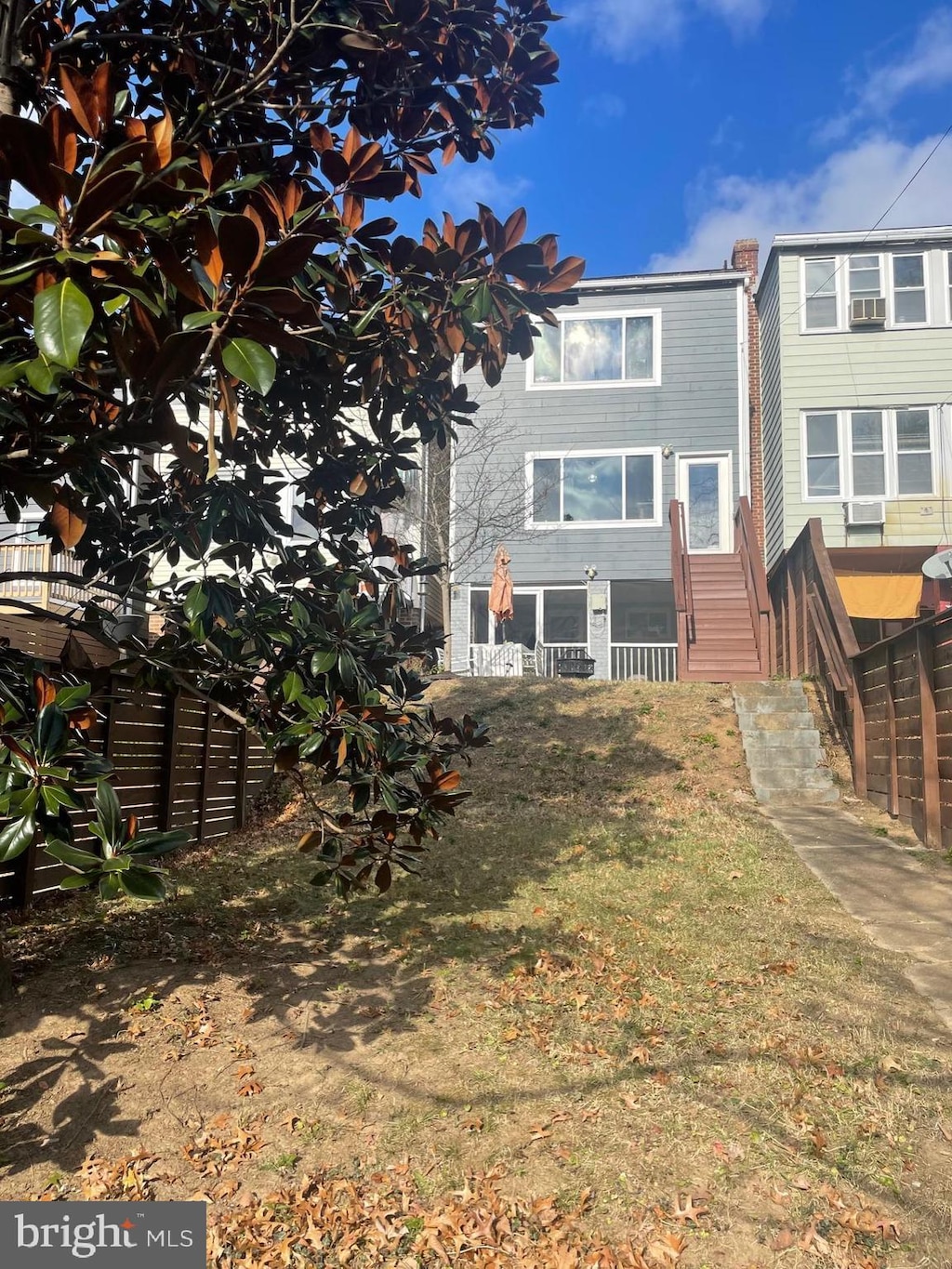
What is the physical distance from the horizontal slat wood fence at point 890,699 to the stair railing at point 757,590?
A: 2.03 m

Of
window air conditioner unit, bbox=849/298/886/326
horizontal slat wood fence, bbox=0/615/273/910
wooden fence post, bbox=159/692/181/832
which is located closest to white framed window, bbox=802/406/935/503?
window air conditioner unit, bbox=849/298/886/326

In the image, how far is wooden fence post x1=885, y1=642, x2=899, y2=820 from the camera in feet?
28.7

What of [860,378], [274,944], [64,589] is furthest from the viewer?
[64,589]

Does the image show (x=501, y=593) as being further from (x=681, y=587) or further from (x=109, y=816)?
(x=109, y=816)

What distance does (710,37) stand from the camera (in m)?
12.2

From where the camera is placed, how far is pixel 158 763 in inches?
299

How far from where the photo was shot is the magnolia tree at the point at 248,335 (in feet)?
8.04

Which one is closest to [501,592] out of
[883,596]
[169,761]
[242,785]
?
[883,596]

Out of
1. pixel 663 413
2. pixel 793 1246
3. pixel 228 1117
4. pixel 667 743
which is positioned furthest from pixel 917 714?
pixel 663 413

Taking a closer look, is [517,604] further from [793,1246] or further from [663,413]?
[793,1246]

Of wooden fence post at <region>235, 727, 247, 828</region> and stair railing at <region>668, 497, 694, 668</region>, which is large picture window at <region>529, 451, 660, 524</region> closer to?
stair railing at <region>668, 497, 694, 668</region>

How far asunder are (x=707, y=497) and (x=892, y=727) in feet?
38.4

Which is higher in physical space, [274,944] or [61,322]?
[61,322]

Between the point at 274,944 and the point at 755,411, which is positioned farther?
the point at 755,411
